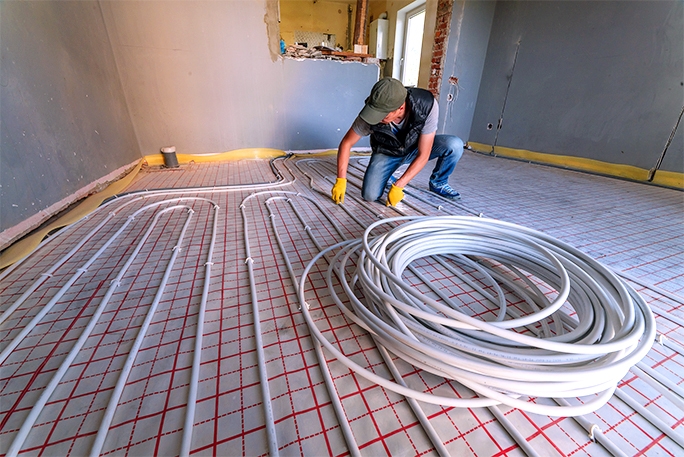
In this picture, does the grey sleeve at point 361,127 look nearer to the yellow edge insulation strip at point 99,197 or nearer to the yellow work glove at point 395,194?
the yellow work glove at point 395,194

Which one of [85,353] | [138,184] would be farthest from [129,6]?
[85,353]

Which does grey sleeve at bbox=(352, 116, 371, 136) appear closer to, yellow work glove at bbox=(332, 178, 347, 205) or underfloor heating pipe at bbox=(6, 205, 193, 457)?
yellow work glove at bbox=(332, 178, 347, 205)

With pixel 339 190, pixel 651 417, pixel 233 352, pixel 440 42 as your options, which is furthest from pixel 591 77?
pixel 233 352

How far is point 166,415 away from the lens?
27.2 inches

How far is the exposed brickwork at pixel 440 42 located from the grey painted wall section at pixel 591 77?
2.36 feet

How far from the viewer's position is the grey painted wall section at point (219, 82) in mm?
2984

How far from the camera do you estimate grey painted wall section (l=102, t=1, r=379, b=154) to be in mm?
2984

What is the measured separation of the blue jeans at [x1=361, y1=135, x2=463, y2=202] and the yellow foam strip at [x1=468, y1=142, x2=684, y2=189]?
1928mm

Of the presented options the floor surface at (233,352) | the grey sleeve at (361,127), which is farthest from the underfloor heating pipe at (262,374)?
the grey sleeve at (361,127)

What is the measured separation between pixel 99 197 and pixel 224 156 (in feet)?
5.66

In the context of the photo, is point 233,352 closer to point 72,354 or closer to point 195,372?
point 195,372

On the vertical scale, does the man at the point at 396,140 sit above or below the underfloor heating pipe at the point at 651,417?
above

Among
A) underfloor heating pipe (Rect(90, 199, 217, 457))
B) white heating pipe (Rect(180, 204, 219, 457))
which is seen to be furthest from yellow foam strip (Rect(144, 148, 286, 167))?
white heating pipe (Rect(180, 204, 219, 457))

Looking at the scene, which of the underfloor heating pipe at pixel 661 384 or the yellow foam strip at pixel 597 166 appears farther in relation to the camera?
the yellow foam strip at pixel 597 166
